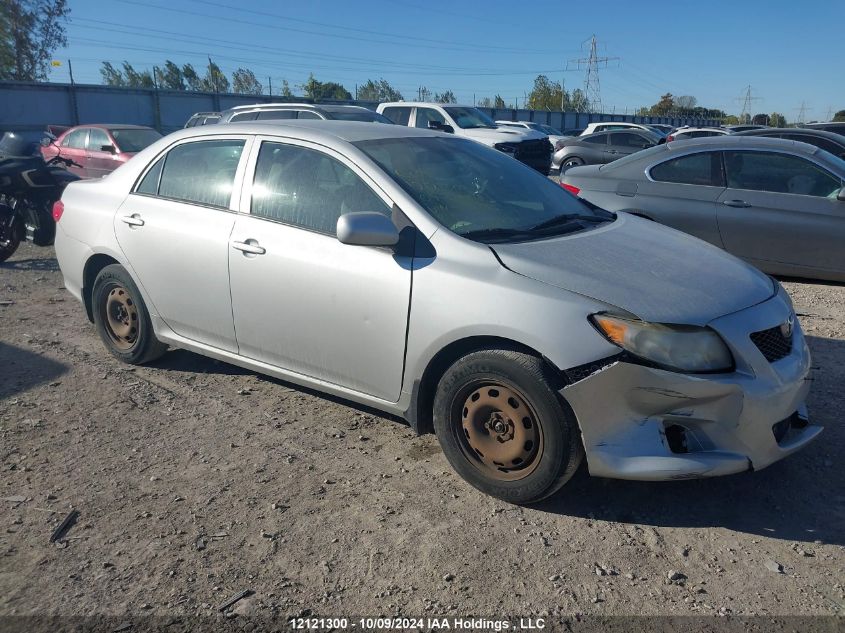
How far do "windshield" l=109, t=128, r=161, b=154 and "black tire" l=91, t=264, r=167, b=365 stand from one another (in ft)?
34.8

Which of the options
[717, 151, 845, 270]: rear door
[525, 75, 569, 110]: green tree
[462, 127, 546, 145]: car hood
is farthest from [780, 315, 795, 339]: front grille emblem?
[525, 75, 569, 110]: green tree

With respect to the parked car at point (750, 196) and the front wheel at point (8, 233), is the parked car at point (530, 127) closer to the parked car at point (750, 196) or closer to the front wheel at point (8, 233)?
the parked car at point (750, 196)

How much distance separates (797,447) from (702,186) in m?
4.50

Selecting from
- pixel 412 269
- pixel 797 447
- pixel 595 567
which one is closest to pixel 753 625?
pixel 595 567

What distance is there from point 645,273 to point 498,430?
3.34ft

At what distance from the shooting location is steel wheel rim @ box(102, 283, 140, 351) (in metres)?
4.84

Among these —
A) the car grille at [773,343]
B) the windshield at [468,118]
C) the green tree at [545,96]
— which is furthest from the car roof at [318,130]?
the green tree at [545,96]

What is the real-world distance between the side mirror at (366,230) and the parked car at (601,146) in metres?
17.3

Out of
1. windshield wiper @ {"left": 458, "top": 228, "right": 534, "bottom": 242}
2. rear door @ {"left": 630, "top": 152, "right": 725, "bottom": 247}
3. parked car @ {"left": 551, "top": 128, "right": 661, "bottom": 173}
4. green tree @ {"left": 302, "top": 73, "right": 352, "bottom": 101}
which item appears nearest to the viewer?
windshield wiper @ {"left": 458, "top": 228, "right": 534, "bottom": 242}

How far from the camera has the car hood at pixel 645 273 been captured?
3008 millimetres

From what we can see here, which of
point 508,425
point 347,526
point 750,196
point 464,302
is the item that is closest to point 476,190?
point 464,302

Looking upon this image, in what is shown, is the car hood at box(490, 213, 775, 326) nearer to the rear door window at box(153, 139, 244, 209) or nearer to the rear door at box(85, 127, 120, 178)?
the rear door window at box(153, 139, 244, 209)

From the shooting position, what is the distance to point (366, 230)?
131 inches

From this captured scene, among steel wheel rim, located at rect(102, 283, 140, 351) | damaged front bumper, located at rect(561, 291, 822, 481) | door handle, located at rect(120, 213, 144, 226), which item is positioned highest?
door handle, located at rect(120, 213, 144, 226)
